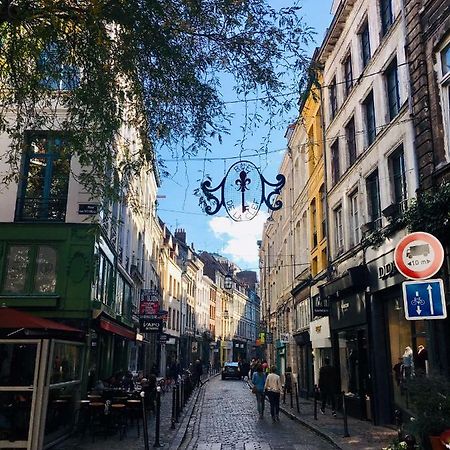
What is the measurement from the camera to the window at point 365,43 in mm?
17219

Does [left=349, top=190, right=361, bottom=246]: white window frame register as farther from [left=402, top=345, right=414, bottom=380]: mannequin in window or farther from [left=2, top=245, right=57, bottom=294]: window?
[left=2, top=245, right=57, bottom=294]: window

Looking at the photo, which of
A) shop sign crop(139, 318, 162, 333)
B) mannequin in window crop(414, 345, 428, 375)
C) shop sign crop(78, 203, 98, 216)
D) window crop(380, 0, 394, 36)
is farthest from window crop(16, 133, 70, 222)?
mannequin in window crop(414, 345, 428, 375)

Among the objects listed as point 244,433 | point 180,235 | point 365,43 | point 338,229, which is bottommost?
point 244,433

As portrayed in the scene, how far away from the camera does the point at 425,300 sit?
669 cm

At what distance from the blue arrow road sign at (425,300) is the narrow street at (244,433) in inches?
227

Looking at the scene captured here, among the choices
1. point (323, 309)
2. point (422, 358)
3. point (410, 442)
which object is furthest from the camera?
point (323, 309)

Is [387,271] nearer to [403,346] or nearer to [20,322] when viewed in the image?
[403,346]

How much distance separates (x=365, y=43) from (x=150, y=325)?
15143mm

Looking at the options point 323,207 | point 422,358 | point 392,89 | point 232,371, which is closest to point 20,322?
point 422,358

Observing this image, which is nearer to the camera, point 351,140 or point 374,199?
point 374,199

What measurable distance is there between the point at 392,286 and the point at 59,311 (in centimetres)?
921

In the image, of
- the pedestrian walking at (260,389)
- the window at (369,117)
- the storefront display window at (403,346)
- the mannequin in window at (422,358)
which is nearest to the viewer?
the mannequin in window at (422,358)

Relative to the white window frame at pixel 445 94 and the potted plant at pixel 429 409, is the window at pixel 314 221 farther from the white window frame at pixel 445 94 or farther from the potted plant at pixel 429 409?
the potted plant at pixel 429 409

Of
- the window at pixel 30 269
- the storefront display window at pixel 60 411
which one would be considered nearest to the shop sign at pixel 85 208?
the window at pixel 30 269
